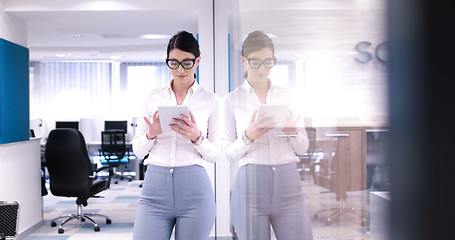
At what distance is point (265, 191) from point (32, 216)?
4.08m

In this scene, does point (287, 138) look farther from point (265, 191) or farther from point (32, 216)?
point (32, 216)

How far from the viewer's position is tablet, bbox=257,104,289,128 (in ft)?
1.16

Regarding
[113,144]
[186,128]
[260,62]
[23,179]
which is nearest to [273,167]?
[260,62]

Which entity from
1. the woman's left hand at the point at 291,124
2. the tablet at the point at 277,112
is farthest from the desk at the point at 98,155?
the woman's left hand at the point at 291,124

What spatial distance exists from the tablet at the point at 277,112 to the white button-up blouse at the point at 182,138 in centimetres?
105

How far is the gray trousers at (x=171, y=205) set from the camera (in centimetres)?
145

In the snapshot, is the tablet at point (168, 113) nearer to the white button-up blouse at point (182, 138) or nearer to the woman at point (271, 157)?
the white button-up blouse at point (182, 138)

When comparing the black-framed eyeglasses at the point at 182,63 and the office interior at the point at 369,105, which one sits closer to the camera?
the office interior at the point at 369,105

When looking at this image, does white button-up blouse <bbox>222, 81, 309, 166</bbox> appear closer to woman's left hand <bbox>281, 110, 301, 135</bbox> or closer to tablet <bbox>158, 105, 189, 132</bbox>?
woman's left hand <bbox>281, 110, 301, 135</bbox>

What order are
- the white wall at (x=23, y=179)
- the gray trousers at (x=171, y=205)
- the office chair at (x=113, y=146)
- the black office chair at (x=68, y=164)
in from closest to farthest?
1. the gray trousers at (x=171, y=205)
2. the white wall at (x=23, y=179)
3. the black office chair at (x=68, y=164)
4. the office chair at (x=113, y=146)

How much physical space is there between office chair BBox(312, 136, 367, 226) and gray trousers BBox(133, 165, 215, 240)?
1246 mm

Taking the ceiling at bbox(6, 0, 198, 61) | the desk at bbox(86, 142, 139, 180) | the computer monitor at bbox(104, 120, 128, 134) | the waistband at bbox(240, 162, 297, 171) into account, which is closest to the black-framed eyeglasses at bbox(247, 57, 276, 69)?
the waistband at bbox(240, 162, 297, 171)

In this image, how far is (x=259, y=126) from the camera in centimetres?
51

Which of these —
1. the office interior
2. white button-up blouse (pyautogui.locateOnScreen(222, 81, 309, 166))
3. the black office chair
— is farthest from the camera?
the black office chair
